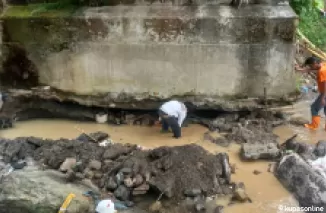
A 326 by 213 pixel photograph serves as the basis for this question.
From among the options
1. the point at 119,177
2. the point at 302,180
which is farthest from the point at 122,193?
the point at 302,180

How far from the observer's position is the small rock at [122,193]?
578cm

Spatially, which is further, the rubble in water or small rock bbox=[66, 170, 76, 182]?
small rock bbox=[66, 170, 76, 182]

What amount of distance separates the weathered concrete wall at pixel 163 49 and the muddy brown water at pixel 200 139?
2.42 feet

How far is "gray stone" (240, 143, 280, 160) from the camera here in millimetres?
6848

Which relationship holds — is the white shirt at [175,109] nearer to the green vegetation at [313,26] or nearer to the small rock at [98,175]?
the small rock at [98,175]

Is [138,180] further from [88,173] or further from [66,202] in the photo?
[66,202]

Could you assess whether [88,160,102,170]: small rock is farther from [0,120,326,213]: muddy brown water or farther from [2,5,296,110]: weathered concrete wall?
[2,5,296,110]: weathered concrete wall

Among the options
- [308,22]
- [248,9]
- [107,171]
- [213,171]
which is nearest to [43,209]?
[107,171]

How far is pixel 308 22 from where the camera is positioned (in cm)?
1223

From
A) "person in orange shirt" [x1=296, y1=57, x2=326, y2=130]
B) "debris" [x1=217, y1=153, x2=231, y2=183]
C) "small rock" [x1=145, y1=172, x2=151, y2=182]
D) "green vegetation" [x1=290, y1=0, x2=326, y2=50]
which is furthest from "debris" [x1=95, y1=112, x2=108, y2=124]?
"green vegetation" [x1=290, y1=0, x2=326, y2=50]

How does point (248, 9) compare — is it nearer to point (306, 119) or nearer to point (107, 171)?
point (306, 119)

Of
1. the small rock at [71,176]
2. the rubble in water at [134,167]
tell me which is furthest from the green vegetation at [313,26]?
the small rock at [71,176]

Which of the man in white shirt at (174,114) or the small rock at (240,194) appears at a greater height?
the man in white shirt at (174,114)

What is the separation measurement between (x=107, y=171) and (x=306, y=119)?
4.47 meters
